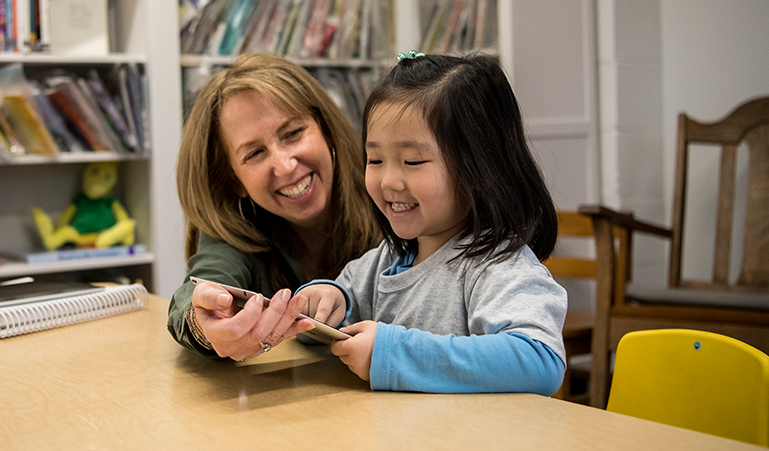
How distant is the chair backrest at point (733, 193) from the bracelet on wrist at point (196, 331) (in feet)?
6.81

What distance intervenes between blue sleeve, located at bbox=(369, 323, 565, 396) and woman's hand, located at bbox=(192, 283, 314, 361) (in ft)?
0.32

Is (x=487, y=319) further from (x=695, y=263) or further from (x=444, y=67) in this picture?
(x=695, y=263)

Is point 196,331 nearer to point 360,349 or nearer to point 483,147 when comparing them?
point 360,349

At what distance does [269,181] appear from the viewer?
4.15 ft

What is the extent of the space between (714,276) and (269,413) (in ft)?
7.44

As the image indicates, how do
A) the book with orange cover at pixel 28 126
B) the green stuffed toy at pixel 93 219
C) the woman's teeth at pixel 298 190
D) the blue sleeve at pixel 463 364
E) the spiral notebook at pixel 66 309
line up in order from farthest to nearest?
the green stuffed toy at pixel 93 219 → the book with orange cover at pixel 28 126 → the woman's teeth at pixel 298 190 → the spiral notebook at pixel 66 309 → the blue sleeve at pixel 463 364

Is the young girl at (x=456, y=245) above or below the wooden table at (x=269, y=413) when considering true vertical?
above

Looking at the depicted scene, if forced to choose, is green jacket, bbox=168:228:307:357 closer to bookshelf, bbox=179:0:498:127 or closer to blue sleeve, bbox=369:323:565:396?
blue sleeve, bbox=369:323:565:396

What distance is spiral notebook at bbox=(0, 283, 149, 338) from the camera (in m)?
1.17

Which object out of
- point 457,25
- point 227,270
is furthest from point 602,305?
point 457,25

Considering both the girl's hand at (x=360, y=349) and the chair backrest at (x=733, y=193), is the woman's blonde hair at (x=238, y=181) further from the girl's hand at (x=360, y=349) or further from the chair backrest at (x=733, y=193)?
the chair backrest at (x=733, y=193)

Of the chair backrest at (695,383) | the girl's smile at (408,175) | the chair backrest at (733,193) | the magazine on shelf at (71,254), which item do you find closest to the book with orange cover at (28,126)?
the magazine on shelf at (71,254)

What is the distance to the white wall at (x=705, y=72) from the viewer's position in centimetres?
273

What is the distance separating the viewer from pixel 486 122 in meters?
0.89
